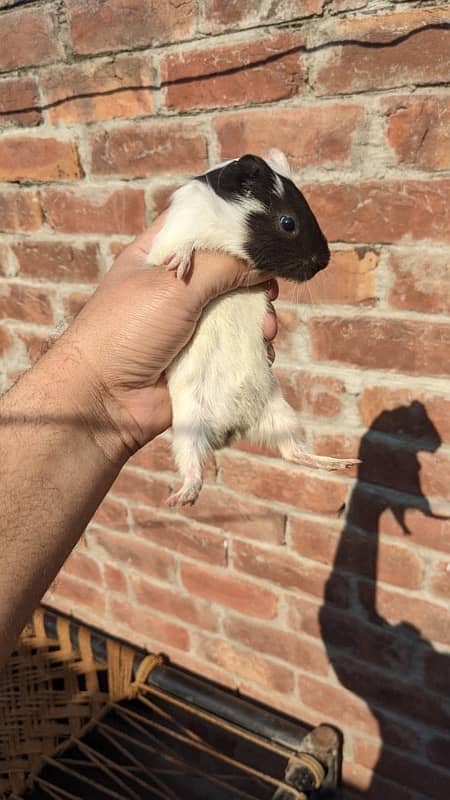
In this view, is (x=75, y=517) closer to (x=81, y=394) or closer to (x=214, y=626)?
Result: (x=81, y=394)

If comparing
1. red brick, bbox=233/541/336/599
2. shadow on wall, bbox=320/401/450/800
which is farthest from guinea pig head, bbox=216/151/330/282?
red brick, bbox=233/541/336/599

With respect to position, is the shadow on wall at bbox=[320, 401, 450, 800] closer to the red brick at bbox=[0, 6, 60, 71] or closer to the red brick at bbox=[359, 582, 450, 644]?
the red brick at bbox=[359, 582, 450, 644]

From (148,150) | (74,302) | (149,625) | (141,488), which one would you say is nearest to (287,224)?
(148,150)

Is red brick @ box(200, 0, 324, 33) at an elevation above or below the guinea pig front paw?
above

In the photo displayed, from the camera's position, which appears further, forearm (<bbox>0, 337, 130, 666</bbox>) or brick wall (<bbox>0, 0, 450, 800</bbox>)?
brick wall (<bbox>0, 0, 450, 800</bbox>)

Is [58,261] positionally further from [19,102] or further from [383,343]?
[383,343]

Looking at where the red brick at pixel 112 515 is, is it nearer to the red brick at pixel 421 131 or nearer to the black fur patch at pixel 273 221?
the black fur patch at pixel 273 221
